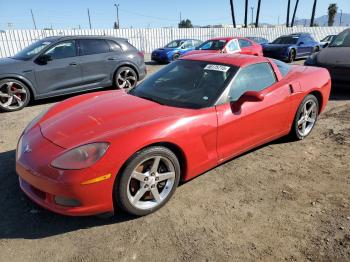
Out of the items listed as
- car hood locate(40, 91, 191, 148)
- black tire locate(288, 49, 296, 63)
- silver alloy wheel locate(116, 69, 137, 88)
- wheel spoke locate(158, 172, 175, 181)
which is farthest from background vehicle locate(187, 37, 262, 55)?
wheel spoke locate(158, 172, 175, 181)

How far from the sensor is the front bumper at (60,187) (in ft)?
8.25

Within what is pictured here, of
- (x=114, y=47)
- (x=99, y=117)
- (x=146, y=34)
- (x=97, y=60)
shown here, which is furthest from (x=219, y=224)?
(x=146, y=34)

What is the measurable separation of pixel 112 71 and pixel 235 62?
195 inches

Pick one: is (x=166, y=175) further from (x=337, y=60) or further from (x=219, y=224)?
(x=337, y=60)

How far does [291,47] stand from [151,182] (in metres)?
13.7

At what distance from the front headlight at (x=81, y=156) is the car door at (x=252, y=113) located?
129cm

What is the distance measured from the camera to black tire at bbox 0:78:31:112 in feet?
21.7

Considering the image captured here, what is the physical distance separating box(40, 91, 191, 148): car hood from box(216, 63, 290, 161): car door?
0.54 metres

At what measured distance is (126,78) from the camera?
8445mm

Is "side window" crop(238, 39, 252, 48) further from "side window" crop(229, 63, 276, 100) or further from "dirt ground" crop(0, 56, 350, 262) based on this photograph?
"dirt ground" crop(0, 56, 350, 262)

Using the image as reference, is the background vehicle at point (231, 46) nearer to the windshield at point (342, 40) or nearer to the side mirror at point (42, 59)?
the windshield at point (342, 40)

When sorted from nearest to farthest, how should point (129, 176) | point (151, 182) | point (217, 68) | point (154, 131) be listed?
point (129, 176)
point (154, 131)
point (151, 182)
point (217, 68)

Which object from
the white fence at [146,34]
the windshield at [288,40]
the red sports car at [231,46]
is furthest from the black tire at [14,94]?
the white fence at [146,34]

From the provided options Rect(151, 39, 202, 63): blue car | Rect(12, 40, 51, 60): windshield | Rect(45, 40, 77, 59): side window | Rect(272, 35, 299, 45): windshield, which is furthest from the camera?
Rect(151, 39, 202, 63): blue car
